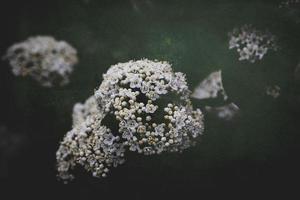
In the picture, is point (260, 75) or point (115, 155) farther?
point (260, 75)

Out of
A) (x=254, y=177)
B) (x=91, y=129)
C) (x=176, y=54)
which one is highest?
(x=176, y=54)

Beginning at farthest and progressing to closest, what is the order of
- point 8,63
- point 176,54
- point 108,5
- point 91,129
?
point 8,63 < point 108,5 < point 176,54 < point 91,129

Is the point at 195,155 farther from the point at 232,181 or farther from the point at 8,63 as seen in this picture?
the point at 8,63

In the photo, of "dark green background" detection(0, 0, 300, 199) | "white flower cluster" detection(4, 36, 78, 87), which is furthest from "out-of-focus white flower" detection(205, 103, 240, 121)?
"white flower cluster" detection(4, 36, 78, 87)

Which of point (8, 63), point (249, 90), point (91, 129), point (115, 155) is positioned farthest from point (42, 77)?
point (249, 90)

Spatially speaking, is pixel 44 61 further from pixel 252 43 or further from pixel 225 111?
pixel 252 43

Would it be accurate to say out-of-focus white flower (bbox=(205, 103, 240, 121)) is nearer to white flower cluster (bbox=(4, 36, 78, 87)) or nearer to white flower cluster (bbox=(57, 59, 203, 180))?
white flower cluster (bbox=(57, 59, 203, 180))

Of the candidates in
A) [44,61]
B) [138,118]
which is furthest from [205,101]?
[44,61]
